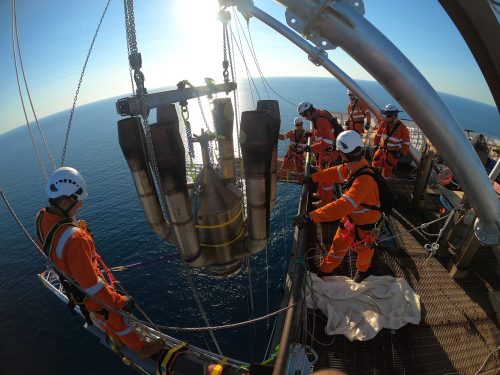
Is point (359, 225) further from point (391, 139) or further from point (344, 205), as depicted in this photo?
point (391, 139)

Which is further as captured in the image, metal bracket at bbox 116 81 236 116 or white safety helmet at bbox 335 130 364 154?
white safety helmet at bbox 335 130 364 154

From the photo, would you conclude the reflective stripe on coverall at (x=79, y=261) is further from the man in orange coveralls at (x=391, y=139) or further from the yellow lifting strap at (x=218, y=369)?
the man in orange coveralls at (x=391, y=139)

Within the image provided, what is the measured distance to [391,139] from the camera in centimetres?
953

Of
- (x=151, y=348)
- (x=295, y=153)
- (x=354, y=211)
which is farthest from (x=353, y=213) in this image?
(x=295, y=153)

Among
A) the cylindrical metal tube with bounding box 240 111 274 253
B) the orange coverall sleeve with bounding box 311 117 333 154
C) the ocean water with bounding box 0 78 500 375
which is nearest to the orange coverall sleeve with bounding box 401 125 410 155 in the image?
the orange coverall sleeve with bounding box 311 117 333 154

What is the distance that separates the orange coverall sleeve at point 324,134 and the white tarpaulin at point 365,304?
15.5 ft

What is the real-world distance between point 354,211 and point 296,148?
7136 mm

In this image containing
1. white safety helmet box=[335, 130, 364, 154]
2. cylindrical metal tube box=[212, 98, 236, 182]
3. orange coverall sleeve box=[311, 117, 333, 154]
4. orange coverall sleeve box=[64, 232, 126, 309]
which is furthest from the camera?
orange coverall sleeve box=[311, 117, 333, 154]

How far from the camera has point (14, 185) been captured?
48.5 metres

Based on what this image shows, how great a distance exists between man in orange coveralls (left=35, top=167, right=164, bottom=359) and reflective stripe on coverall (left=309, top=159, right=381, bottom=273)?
12.0ft

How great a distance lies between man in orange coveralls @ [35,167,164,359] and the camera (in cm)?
378

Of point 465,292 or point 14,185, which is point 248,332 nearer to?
point 465,292

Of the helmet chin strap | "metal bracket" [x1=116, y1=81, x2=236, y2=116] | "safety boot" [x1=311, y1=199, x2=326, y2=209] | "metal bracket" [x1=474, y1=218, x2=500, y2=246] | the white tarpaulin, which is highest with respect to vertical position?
"metal bracket" [x1=116, y1=81, x2=236, y2=116]

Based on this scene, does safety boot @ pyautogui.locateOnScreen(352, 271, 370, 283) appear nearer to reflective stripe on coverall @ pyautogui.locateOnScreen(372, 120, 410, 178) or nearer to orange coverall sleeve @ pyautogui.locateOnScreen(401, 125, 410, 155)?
reflective stripe on coverall @ pyautogui.locateOnScreen(372, 120, 410, 178)
